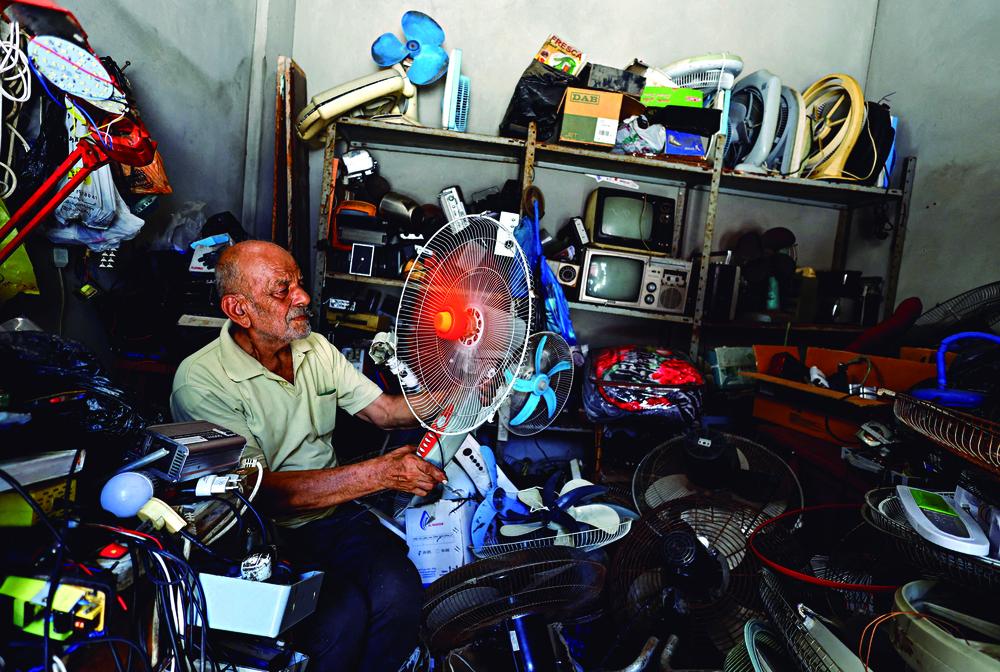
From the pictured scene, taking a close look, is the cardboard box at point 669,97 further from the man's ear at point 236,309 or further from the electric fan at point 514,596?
the electric fan at point 514,596

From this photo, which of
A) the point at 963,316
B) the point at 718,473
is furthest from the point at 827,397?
the point at 963,316

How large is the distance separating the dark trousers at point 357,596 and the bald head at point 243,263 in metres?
0.76

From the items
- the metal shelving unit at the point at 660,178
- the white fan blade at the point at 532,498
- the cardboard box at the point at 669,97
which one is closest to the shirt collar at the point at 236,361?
the white fan blade at the point at 532,498

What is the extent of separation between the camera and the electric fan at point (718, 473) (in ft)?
5.10

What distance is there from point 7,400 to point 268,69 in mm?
2703

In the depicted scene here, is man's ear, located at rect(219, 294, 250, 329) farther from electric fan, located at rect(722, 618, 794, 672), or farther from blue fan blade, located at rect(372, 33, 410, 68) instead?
blue fan blade, located at rect(372, 33, 410, 68)

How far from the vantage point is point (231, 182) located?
9.19 ft

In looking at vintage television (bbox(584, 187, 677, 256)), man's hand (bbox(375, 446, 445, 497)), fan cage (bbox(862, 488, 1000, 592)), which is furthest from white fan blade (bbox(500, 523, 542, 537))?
vintage television (bbox(584, 187, 677, 256))

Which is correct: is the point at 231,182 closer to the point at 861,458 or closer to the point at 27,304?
the point at 27,304

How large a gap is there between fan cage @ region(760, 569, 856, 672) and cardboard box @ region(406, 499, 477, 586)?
961 millimetres

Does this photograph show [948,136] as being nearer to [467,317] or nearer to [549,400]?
[549,400]

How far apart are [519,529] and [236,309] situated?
1081 millimetres

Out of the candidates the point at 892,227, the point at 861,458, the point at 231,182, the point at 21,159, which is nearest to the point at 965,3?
the point at 892,227

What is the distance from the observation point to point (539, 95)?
2.69 metres
